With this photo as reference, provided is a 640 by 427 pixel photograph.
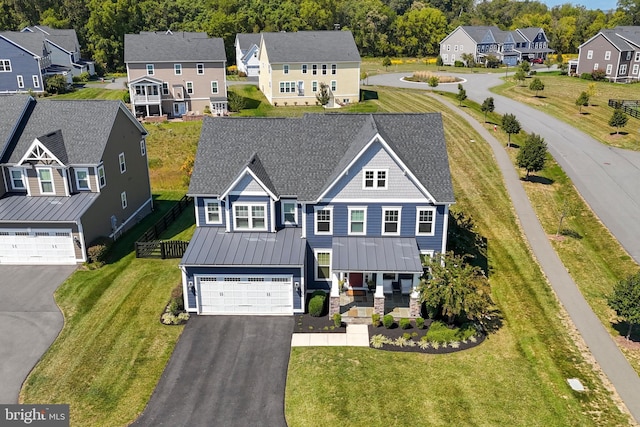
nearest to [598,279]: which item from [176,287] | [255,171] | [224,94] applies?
[255,171]

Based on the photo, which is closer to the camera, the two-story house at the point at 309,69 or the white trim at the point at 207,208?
the white trim at the point at 207,208

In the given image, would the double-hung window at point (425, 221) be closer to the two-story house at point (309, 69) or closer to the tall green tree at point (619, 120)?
the tall green tree at point (619, 120)

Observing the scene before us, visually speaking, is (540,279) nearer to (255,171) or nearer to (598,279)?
(598,279)

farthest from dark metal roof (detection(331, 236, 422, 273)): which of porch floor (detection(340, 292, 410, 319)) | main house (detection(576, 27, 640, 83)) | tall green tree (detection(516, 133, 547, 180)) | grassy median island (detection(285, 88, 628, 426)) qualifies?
main house (detection(576, 27, 640, 83))

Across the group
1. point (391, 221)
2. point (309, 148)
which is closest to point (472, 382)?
point (391, 221)

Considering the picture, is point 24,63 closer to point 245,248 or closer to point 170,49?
point 170,49

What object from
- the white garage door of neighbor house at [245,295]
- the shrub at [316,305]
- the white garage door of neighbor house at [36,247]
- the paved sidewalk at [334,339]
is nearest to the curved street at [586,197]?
the paved sidewalk at [334,339]

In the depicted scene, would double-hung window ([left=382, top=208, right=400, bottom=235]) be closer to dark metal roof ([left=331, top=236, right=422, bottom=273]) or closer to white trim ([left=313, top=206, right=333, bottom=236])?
dark metal roof ([left=331, top=236, right=422, bottom=273])
